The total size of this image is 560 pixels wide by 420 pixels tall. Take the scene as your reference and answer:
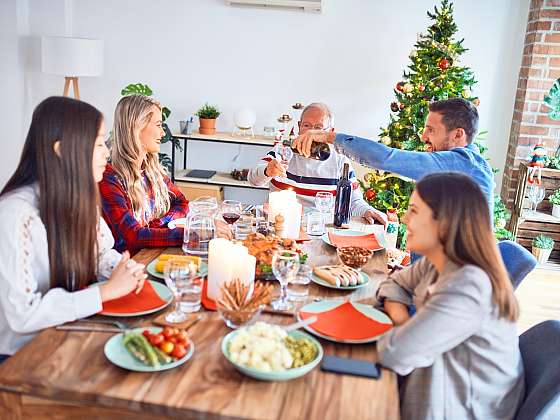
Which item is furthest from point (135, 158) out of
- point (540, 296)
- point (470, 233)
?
point (540, 296)

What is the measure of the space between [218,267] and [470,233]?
695 mm

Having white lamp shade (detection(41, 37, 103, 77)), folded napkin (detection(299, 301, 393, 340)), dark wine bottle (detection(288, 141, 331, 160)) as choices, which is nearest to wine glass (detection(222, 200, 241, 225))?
dark wine bottle (detection(288, 141, 331, 160))

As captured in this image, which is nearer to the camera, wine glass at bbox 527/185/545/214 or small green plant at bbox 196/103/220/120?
wine glass at bbox 527/185/545/214

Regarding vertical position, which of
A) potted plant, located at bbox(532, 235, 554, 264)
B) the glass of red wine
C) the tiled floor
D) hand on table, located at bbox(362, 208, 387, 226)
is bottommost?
the tiled floor

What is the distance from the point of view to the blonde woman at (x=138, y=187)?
221cm

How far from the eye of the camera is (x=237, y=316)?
153cm

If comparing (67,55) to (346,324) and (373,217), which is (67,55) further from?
(346,324)

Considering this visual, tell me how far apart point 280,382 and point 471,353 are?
0.51 m

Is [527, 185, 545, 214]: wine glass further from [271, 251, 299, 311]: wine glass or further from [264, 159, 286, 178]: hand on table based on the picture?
[271, 251, 299, 311]: wine glass

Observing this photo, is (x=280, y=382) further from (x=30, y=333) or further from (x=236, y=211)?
(x=236, y=211)

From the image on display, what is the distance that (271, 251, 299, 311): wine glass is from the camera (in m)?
1.66

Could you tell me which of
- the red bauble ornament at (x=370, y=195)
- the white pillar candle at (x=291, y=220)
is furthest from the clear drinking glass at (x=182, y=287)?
the red bauble ornament at (x=370, y=195)

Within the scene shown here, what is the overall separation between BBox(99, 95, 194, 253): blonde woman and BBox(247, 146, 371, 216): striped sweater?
0.58 m

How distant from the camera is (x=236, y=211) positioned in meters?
2.43
